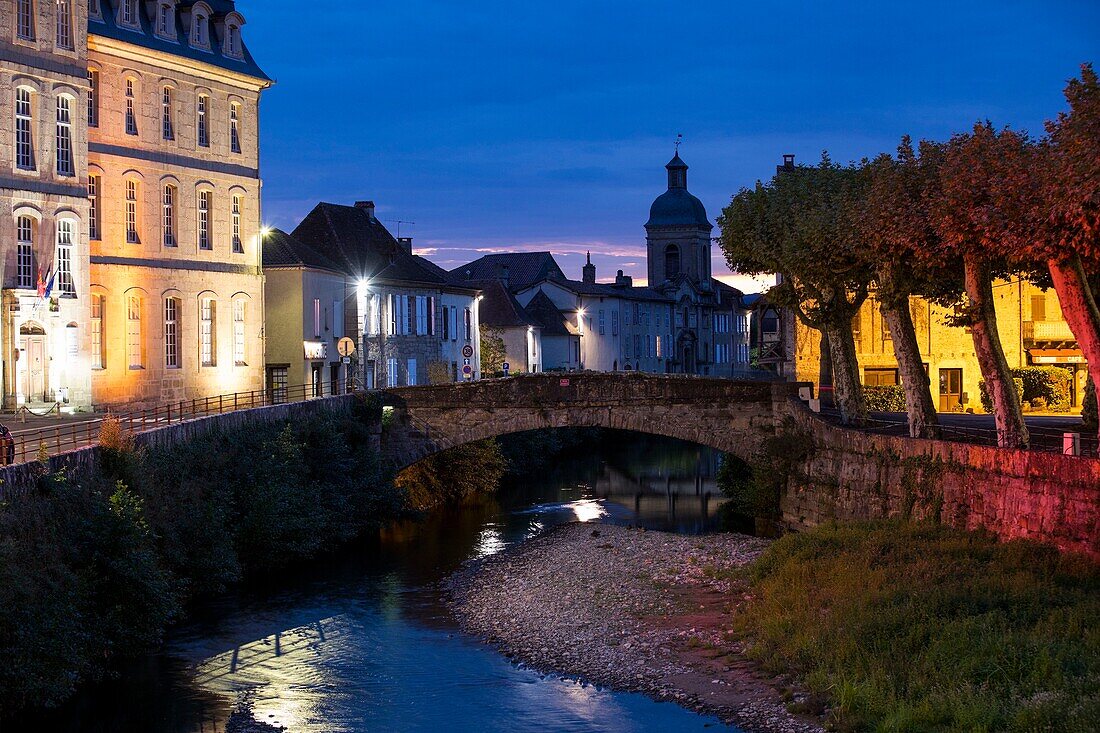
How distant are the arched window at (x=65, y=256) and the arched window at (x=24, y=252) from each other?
872 millimetres

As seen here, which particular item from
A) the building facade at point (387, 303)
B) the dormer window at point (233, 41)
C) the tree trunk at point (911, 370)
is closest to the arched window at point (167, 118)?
the dormer window at point (233, 41)

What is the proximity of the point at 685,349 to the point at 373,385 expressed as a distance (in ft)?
180

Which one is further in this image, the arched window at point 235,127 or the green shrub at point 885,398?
the green shrub at point 885,398

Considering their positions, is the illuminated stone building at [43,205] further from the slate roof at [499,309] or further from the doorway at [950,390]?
the slate roof at [499,309]

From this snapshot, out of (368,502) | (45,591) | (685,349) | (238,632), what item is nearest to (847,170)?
(368,502)

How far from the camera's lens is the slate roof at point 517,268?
91750 mm

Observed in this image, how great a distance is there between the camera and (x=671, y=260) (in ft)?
389

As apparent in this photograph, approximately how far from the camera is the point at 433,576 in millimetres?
32156

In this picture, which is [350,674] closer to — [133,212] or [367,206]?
[133,212]

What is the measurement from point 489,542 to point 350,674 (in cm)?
1424

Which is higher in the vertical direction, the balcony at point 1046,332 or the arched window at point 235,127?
the arched window at point 235,127

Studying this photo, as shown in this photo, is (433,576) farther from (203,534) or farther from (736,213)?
(736,213)

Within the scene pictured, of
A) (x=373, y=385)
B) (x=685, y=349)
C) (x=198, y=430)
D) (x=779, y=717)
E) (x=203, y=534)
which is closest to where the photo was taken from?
(x=779, y=717)

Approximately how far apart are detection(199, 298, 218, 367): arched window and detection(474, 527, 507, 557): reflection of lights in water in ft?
37.7
